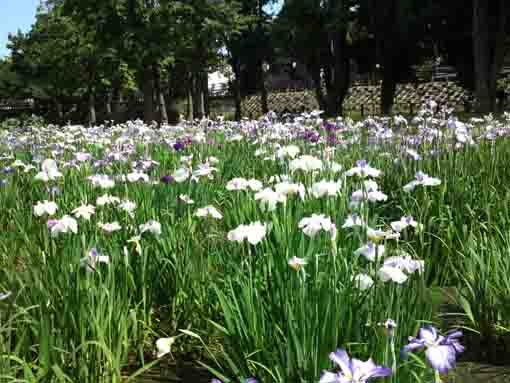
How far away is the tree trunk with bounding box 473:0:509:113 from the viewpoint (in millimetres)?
14961

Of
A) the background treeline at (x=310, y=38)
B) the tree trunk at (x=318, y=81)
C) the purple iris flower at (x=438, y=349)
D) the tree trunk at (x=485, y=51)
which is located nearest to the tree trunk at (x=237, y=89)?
the background treeline at (x=310, y=38)

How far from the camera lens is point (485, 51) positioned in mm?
15172

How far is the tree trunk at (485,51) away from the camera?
1496 cm

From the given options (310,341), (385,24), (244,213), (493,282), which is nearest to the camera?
(310,341)

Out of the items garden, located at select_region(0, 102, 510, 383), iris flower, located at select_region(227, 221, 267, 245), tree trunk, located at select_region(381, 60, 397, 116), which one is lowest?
garden, located at select_region(0, 102, 510, 383)

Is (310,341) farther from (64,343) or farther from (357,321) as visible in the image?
(64,343)

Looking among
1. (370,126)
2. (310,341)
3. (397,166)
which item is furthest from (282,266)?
(370,126)

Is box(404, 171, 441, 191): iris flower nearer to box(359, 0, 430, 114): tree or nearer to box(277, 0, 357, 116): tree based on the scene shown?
box(359, 0, 430, 114): tree

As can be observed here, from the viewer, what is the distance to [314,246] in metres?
2.19

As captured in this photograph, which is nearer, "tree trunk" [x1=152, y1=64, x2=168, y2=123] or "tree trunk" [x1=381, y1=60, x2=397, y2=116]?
"tree trunk" [x1=381, y1=60, x2=397, y2=116]

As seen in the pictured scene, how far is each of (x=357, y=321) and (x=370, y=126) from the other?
4.20m

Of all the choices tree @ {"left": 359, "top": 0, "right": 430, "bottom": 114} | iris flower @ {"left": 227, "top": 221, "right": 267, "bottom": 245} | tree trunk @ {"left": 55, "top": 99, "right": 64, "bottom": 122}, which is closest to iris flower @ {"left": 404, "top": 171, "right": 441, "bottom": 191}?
iris flower @ {"left": 227, "top": 221, "right": 267, "bottom": 245}

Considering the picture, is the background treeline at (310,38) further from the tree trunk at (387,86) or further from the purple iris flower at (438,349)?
the purple iris flower at (438,349)

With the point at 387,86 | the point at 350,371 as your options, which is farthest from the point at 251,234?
the point at 387,86
